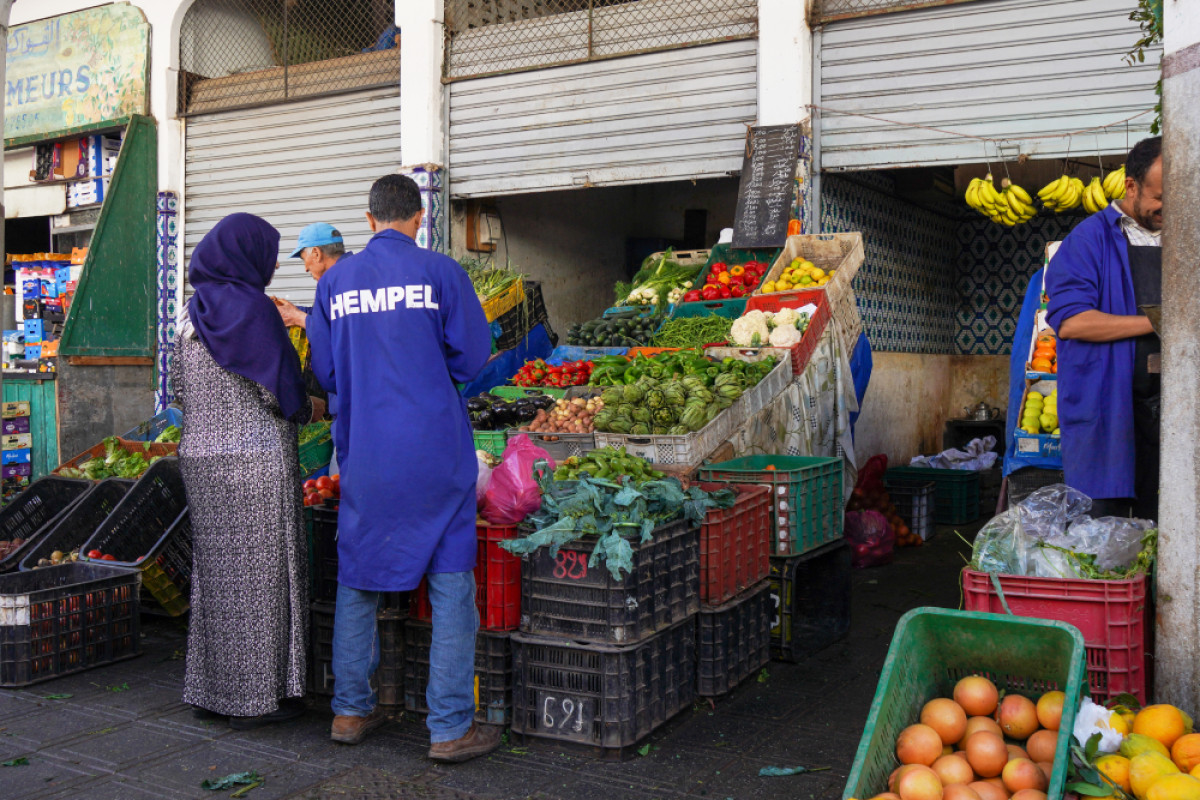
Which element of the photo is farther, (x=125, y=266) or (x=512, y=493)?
(x=125, y=266)

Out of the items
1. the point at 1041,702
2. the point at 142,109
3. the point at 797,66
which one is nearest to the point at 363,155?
the point at 142,109

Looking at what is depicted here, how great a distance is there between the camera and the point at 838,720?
416 centimetres

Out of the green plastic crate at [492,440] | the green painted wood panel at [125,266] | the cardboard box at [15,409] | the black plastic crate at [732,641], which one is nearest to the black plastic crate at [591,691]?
the black plastic crate at [732,641]

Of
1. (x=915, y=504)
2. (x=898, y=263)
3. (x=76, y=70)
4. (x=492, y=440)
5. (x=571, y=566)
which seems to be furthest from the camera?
(x=76, y=70)

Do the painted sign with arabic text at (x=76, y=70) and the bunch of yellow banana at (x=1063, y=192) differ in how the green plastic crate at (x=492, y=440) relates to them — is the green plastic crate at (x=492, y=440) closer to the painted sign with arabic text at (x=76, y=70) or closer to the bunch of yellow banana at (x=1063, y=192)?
the bunch of yellow banana at (x=1063, y=192)

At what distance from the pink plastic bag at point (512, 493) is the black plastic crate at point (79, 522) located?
2.88 meters

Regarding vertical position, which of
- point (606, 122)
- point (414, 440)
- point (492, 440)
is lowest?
point (492, 440)

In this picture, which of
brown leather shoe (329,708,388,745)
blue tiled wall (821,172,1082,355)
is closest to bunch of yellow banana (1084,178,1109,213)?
blue tiled wall (821,172,1082,355)

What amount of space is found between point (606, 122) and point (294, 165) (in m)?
4.10

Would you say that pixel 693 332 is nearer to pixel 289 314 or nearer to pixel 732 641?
pixel 732 641

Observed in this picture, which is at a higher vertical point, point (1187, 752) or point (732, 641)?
point (1187, 752)

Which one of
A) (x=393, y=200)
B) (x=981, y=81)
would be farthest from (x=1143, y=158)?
(x=981, y=81)

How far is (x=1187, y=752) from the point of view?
2.45 meters

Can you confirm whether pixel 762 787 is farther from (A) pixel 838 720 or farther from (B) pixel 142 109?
(B) pixel 142 109
